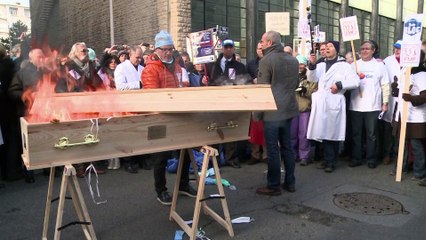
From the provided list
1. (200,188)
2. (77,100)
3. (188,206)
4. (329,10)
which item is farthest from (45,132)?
(329,10)

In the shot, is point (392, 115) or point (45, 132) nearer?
point (45, 132)

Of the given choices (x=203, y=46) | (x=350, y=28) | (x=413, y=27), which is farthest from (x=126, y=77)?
(x=413, y=27)

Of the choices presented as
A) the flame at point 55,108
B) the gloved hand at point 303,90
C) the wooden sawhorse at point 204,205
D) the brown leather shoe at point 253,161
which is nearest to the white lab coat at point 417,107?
the gloved hand at point 303,90

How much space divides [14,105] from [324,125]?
4.95 m

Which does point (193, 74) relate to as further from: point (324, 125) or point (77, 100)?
point (77, 100)

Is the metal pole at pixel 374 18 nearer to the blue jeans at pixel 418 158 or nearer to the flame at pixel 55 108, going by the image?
the blue jeans at pixel 418 158

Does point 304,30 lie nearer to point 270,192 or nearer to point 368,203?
point 270,192

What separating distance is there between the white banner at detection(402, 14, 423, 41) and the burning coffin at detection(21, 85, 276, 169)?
10.7 feet

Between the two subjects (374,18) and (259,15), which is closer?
(259,15)

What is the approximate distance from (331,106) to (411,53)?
144cm

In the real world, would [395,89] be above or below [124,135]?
above

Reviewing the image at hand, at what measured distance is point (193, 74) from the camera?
7.17 m

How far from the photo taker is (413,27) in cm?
556

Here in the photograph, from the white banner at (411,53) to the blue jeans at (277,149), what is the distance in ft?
6.54
